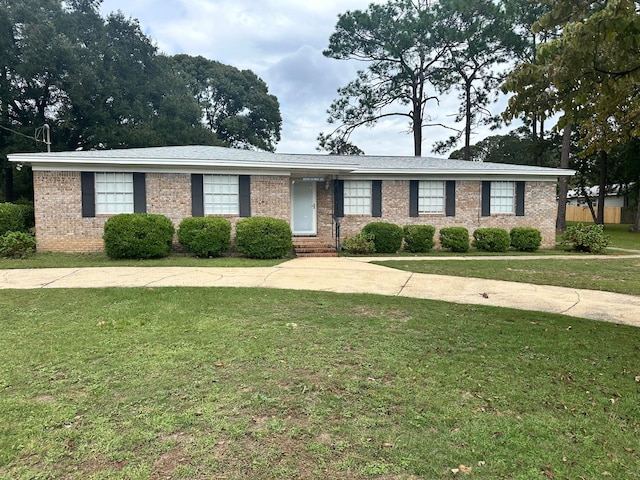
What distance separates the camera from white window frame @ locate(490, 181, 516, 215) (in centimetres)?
1466

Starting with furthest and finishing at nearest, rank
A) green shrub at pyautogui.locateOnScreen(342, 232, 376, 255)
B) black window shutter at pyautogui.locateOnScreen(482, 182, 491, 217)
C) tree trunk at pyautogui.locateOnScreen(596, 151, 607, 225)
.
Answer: tree trunk at pyautogui.locateOnScreen(596, 151, 607, 225) → black window shutter at pyautogui.locateOnScreen(482, 182, 491, 217) → green shrub at pyautogui.locateOnScreen(342, 232, 376, 255)

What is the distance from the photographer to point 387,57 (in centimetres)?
2588

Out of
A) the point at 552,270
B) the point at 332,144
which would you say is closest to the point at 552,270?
the point at 552,270

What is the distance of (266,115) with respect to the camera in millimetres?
38844

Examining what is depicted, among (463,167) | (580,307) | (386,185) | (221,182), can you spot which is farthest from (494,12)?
(580,307)

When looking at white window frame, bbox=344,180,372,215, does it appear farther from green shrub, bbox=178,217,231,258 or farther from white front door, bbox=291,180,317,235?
green shrub, bbox=178,217,231,258

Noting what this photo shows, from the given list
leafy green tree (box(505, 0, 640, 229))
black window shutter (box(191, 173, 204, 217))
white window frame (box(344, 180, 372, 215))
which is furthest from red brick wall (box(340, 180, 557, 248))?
leafy green tree (box(505, 0, 640, 229))

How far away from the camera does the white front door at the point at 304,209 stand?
14.2 meters

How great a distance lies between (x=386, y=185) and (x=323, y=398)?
11.7m

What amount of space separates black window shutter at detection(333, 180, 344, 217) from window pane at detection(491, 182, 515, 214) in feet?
18.1

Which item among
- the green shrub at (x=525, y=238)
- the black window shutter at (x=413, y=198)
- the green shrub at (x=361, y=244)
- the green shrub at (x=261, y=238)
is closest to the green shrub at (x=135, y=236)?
the green shrub at (x=261, y=238)

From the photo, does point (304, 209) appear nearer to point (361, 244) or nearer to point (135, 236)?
point (361, 244)

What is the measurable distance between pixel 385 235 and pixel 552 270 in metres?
4.87

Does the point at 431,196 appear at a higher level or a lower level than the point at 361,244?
higher
